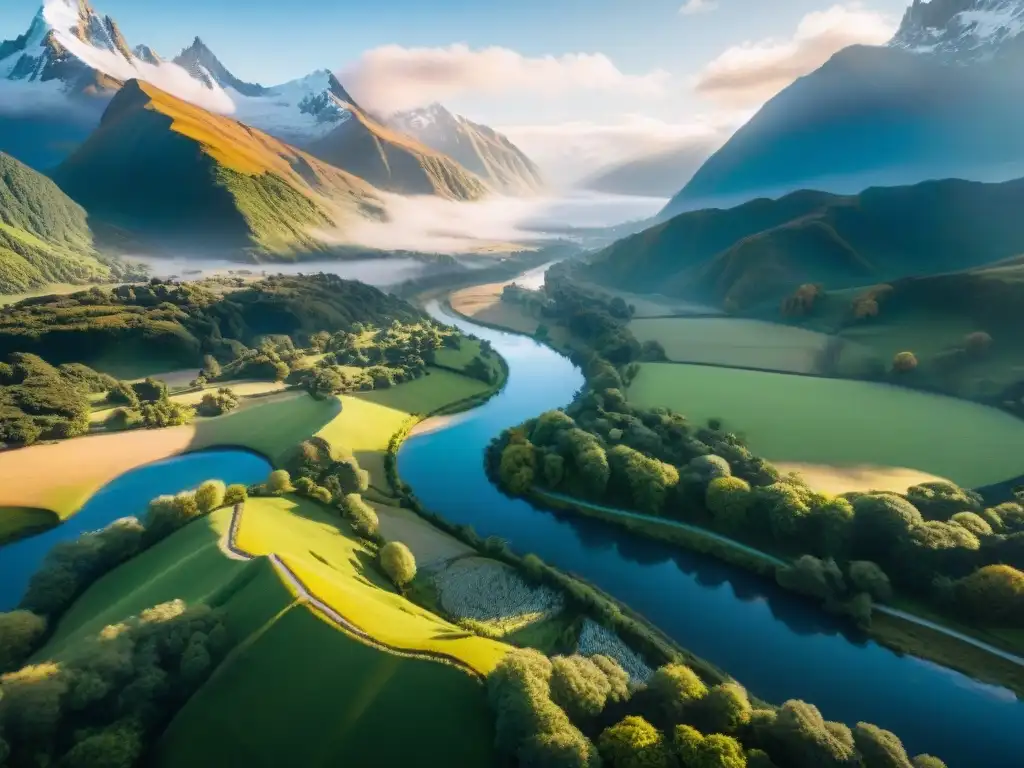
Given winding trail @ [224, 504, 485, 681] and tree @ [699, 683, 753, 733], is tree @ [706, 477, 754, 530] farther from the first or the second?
winding trail @ [224, 504, 485, 681]

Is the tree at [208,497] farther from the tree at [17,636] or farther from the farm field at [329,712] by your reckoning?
the farm field at [329,712]

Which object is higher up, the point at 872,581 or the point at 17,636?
the point at 17,636

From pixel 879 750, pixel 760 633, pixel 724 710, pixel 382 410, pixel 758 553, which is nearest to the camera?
pixel 879 750

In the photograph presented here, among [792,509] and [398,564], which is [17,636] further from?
[792,509]

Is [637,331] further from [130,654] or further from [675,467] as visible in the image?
[130,654]

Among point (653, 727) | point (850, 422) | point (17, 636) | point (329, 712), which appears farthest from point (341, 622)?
point (850, 422)

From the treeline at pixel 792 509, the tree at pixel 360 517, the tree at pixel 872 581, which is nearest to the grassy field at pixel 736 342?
A: the treeline at pixel 792 509

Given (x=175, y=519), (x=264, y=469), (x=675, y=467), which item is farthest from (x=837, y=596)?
(x=264, y=469)
